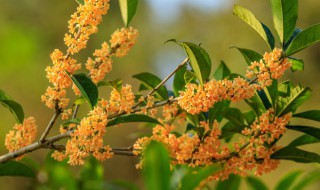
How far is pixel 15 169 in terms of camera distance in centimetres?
159

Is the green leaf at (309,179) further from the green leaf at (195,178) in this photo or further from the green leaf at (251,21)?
the green leaf at (195,178)

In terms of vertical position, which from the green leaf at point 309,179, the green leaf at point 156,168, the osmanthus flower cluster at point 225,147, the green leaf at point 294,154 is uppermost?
the osmanthus flower cluster at point 225,147

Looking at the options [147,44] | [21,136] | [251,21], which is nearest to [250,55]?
[251,21]

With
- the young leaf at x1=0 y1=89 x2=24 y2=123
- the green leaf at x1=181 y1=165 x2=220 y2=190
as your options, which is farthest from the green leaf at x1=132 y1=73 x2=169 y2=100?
the green leaf at x1=181 y1=165 x2=220 y2=190

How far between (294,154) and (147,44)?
12442 millimetres

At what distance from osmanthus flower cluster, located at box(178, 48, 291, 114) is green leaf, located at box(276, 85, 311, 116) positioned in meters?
0.18

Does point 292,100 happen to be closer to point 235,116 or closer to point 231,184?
point 235,116

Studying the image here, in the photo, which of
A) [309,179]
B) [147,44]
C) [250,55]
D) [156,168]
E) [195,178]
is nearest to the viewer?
[156,168]

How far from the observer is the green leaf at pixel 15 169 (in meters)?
1.56

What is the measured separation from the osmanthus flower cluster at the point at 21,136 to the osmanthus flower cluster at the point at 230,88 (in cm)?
52

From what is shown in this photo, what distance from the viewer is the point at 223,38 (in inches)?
414

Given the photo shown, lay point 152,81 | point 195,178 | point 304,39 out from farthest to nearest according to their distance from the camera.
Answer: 1. point 152,81
2. point 304,39
3. point 195,178

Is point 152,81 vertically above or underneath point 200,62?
above

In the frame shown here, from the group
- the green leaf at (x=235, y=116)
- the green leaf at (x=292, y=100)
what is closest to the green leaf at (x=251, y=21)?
the green leaf at (x=292, y=100)
